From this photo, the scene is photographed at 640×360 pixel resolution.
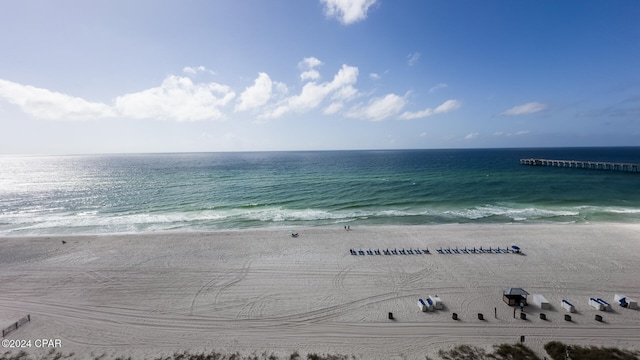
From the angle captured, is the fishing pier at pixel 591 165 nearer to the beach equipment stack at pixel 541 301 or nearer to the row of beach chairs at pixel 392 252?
the row of beach chairs at pixel 392 252

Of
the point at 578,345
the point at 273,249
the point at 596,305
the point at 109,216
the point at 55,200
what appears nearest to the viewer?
the point at 578,345

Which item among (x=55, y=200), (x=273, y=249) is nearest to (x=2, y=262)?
(x=273, y=249)

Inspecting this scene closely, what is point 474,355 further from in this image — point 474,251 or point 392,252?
point 474,251

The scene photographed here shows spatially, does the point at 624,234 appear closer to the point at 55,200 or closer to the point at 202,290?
the point at 202,290

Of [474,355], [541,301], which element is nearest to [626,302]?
[541,301]

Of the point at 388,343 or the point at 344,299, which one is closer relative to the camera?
the point at 388,343

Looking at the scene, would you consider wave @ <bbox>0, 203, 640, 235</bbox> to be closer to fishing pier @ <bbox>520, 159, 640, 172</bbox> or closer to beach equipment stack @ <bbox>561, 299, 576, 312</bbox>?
beach equipment stack @ <bbox>561, 299, 576, 312</bbox>

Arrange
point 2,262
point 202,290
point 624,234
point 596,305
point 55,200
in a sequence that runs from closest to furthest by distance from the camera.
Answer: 1. point 596,305
2. point 202,290
3. point 2,262
4. point 624,234
5. point 55,200

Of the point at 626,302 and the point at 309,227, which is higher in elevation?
the point at 309,227
